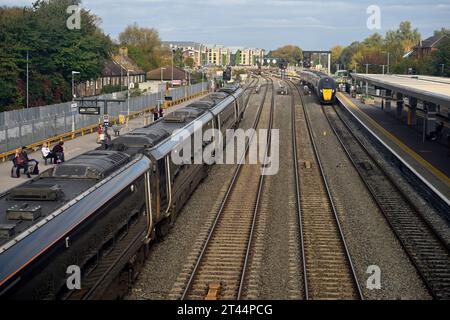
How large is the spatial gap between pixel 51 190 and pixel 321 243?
949 cm

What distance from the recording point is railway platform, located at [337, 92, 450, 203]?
24.4 m

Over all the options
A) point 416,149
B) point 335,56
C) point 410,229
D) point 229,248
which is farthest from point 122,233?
point 335,56

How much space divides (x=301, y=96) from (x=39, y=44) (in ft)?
105

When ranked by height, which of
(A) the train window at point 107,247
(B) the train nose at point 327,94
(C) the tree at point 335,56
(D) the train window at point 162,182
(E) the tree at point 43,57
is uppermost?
(C) the tree at point 335,56

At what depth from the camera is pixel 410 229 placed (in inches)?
729

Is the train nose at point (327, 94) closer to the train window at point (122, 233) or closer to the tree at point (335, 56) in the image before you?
the train window at point (122, 233)

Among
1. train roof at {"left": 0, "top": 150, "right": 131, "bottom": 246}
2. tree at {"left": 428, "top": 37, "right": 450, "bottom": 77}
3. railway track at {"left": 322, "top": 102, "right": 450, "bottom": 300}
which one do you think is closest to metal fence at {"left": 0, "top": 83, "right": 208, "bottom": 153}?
railway track at {"left": 322, "top": 102, "right": 450, "bottom": 300}

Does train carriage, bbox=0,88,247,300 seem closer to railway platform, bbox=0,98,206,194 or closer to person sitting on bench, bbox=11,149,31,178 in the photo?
railway platform, bbox=0,98,206,194

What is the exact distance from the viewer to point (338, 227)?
1848cm

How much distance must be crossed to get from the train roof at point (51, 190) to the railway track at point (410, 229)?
7989mm

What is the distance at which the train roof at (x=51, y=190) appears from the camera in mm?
8805

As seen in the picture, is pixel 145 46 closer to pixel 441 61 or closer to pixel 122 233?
pixel 441 61

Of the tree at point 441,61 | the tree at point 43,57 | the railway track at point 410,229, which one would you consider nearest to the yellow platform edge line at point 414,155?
the railway track at point 410,229
